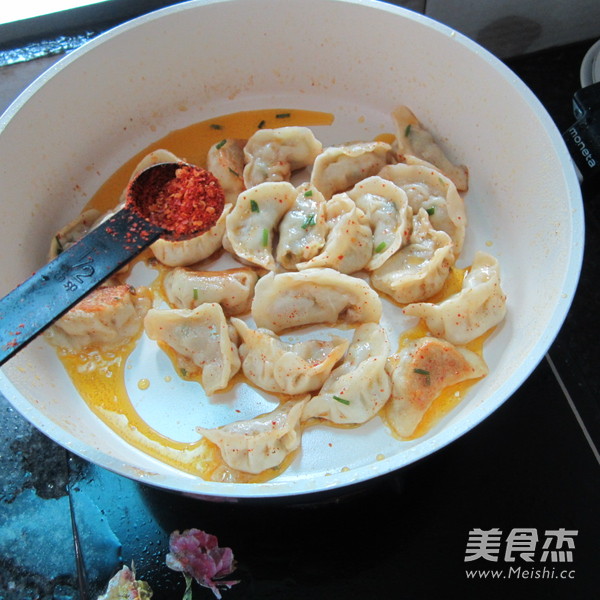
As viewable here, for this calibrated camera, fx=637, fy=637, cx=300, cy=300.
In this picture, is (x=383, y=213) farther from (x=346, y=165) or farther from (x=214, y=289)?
(x=214, y=289)

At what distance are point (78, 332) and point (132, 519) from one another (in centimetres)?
51

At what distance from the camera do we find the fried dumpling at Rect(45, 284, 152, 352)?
5.44 ft

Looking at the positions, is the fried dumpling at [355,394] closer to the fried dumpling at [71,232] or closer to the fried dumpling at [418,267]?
the fried dumpling at [418,267]

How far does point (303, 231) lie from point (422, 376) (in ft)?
1.81

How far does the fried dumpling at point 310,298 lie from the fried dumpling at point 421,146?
0.50m

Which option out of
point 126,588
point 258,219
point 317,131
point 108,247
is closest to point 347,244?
point 258,219

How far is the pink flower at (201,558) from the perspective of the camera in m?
1.43

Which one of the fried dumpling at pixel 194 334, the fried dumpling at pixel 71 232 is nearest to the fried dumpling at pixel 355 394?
the fried dumpling at pixel 194 334

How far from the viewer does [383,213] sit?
6.07 feet

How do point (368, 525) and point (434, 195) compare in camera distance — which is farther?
point (434, 195)

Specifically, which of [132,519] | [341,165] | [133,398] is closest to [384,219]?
[341,165]

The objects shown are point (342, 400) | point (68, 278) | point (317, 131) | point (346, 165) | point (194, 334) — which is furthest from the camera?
point (317, 131)

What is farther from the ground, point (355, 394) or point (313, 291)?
point (313, 291)

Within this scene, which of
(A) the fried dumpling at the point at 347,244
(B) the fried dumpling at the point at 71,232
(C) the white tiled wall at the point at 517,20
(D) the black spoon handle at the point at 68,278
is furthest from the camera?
(C) the white tiled wall at the point at 517,20
